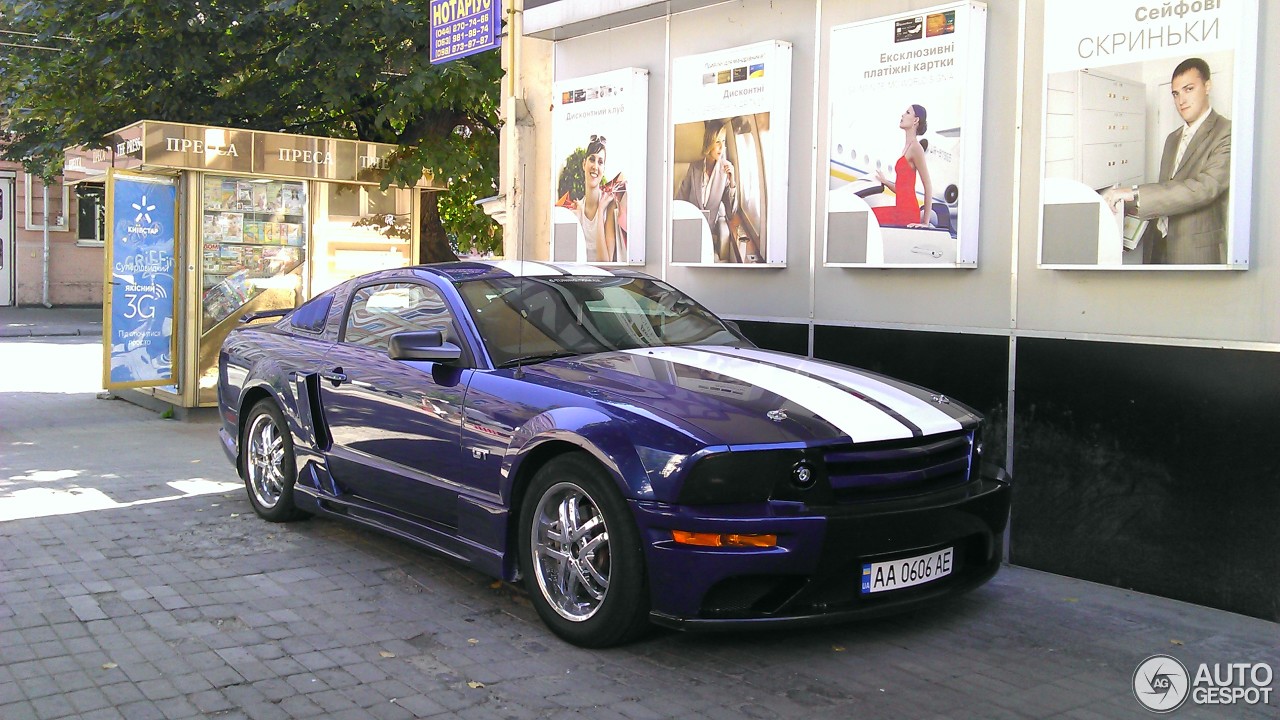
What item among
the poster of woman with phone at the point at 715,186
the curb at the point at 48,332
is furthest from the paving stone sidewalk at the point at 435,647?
the curb at the point at 48,332

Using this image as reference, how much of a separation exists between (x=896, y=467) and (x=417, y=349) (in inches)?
87.6

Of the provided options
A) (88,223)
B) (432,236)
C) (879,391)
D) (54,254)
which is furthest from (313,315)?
(88,223)

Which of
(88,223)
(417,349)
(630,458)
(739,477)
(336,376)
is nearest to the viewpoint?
(739,477)

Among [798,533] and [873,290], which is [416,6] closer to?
[873,290]

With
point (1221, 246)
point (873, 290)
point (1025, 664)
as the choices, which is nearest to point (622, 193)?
point (873, 290)

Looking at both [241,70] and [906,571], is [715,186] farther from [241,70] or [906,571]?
[241,70]

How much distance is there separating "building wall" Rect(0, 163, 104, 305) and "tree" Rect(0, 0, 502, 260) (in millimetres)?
19379

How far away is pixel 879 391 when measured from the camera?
5262mm

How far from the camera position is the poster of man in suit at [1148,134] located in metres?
5.43

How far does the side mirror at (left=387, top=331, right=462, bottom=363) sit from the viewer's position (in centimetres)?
544

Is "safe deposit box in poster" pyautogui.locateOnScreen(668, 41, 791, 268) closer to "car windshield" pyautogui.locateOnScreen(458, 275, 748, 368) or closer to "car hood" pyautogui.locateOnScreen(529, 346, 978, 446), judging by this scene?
"car windshield" pyautogui.locateOnScreen(458, 275, 748, 368)

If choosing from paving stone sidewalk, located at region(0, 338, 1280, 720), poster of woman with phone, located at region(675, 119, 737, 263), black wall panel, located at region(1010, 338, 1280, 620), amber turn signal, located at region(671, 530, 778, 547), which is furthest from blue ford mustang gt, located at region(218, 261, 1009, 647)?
poster of woman with phone, located at region(675, 119, 737, 263)

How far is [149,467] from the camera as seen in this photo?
29.9 ft

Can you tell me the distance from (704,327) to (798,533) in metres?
2.13
